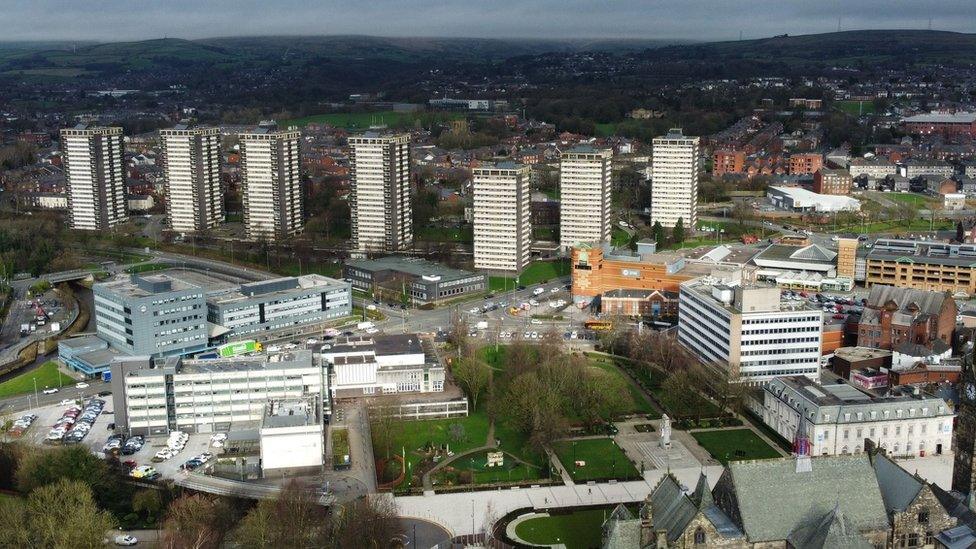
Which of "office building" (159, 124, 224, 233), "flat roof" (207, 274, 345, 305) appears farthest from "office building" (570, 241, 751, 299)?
"office building" (159, 124, 224, 233)

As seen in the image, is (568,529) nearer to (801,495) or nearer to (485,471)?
(485,471)

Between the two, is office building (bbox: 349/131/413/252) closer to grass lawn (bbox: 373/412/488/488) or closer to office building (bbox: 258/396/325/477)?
grass lawn (bbox: 373/412/488/488)

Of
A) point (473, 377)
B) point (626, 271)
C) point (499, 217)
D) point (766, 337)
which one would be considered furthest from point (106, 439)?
point (499, 217)

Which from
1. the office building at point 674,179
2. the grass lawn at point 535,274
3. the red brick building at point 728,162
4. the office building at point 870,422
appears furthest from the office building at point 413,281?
the red brick building at point 728,162

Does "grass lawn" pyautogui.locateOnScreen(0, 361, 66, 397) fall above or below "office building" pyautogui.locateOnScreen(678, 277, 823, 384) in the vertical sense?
below

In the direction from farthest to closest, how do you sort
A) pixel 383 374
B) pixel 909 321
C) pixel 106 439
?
pixel 909 321
pixel 383 374
pixel 106 439
